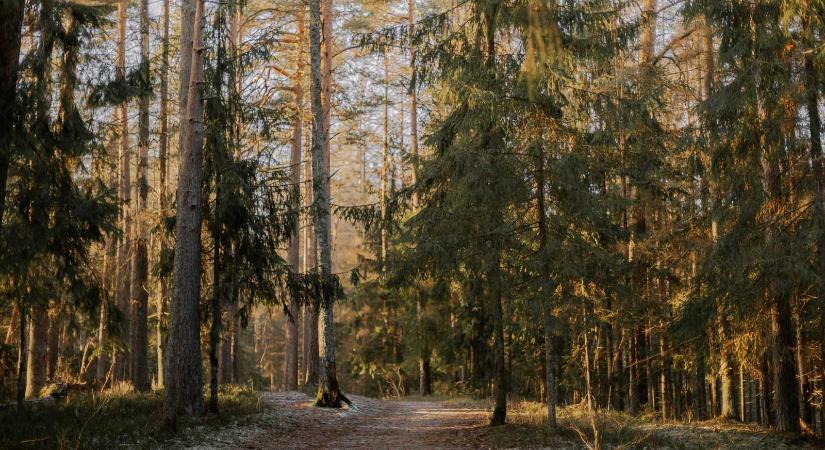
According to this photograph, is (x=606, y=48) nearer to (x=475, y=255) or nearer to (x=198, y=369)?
(x=475, y=255)

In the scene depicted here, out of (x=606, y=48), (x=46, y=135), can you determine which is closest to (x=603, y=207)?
(x=606, y=48)

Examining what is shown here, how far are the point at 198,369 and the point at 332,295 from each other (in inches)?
134

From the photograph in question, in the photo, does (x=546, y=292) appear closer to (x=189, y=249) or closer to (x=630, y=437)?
(x=630, y=437)

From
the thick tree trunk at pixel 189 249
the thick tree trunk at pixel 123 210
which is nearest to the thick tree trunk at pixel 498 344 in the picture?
the thick tree trunk at pixel 189 249

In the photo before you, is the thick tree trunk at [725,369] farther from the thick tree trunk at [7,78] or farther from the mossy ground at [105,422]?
the thick tree trunk at [7,78]

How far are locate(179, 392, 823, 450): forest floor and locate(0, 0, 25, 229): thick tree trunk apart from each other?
465cm

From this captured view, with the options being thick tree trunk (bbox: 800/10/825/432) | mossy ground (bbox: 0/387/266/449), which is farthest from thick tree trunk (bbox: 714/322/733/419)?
mossy ground (bbox: 0/387/266/449)

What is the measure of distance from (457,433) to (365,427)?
86.0 inches

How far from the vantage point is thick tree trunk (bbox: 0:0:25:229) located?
854cm

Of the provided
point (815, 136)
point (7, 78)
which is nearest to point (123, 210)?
point (7, 78)

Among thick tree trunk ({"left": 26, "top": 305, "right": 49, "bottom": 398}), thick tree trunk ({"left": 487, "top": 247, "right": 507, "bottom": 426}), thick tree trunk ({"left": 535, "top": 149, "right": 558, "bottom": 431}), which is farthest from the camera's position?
thick tree trunk ({"left": 26, "top": 305, "right": 49, "bottom": 398})

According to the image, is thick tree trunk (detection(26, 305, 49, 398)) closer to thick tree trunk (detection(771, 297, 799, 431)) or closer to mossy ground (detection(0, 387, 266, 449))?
mossy ground (detection(0, 387, 266, 449))

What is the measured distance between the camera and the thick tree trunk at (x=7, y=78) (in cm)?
854

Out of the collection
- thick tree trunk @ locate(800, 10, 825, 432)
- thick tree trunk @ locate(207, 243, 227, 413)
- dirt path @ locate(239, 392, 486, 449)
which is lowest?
dirt path @ locate(239, 392, 486, 449)
